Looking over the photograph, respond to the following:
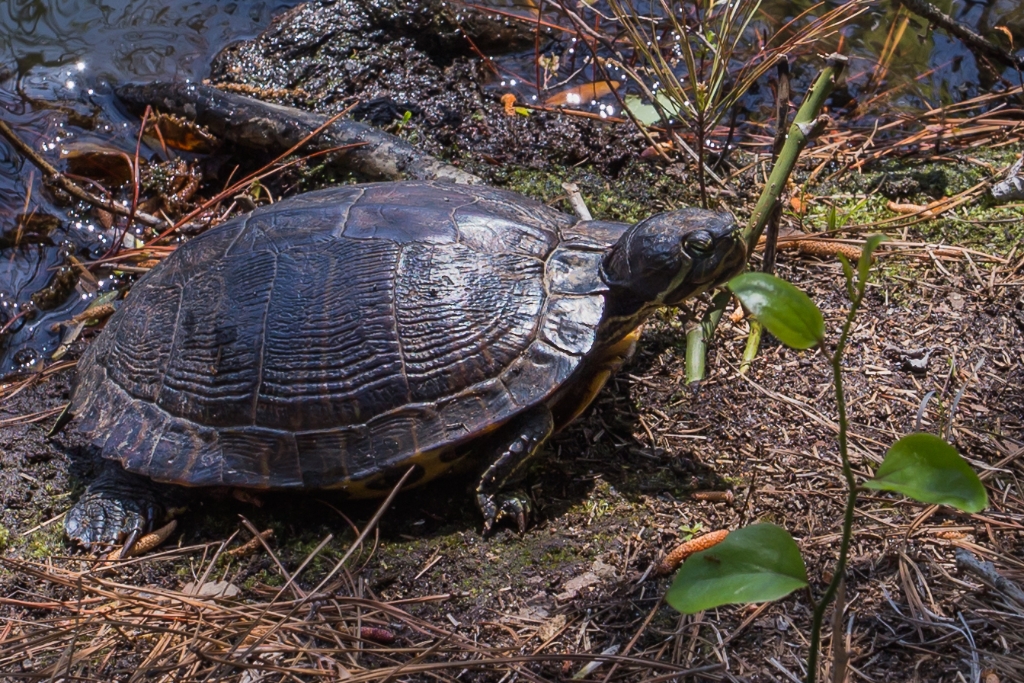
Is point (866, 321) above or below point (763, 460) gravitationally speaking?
above

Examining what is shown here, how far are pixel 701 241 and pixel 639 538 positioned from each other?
3.87 feet

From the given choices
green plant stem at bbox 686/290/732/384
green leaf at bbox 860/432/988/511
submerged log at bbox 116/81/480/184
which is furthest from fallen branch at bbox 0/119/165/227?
green leaf at bbox 860/432/988/511

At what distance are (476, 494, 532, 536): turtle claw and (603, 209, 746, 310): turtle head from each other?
3.16ft

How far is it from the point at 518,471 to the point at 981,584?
1.61 metres

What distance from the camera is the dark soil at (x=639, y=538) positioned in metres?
2.37

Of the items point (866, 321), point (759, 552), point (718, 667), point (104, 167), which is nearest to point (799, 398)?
point (866, 321)

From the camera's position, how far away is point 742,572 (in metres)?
1.67

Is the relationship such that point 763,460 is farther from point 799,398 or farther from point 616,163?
point 616,163

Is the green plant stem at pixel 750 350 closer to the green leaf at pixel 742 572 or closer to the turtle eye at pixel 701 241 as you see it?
the turtle eye at pixel 701 241

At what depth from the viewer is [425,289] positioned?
3135 mm

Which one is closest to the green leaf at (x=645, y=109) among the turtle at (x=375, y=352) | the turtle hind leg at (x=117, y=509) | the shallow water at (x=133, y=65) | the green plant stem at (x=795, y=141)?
the shallow water at (x=133, y=65)

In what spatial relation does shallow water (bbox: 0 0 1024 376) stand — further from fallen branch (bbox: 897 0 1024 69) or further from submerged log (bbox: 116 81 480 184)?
submerged log (bbox: 116 81 480 184)

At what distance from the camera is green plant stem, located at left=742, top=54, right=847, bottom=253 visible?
3.32 metres

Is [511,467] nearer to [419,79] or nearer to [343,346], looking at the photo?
[343,346]
